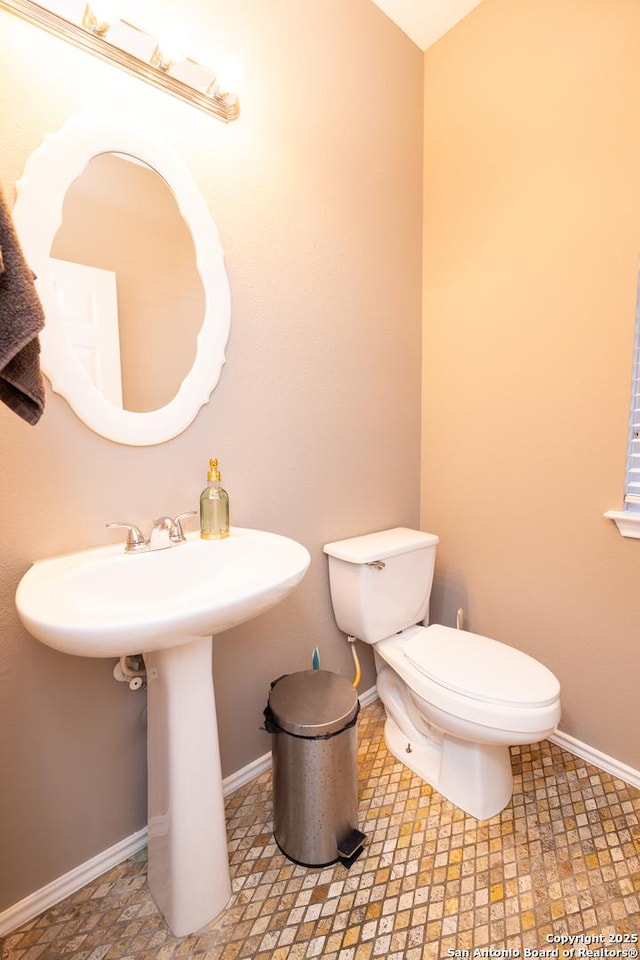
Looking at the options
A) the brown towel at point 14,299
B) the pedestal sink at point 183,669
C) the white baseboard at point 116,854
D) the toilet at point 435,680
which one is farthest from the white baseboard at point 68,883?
the brown towel at point 14,299

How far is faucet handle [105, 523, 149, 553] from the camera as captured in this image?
3.24ft

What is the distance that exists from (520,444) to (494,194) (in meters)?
0.88

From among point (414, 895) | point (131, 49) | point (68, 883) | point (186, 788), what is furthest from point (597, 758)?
point (131, 49)

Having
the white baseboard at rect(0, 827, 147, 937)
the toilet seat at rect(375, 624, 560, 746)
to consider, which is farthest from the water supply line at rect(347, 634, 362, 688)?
the white baseboard at rect(0, 827, 147, 937)

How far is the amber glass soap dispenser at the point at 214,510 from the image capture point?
1.12 m

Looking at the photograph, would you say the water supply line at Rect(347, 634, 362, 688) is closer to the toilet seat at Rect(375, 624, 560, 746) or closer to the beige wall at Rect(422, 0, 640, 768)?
the toilet seat at Rect(375, 624, 560, 746)

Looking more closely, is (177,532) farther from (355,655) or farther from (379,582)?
(355,655)

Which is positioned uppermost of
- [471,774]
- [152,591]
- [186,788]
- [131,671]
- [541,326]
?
[541,326]

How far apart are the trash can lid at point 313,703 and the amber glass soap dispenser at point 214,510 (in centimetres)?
47

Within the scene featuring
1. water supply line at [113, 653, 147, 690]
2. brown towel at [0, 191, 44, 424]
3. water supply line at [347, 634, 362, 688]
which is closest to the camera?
brown towel at [0, 191, 44, 424]

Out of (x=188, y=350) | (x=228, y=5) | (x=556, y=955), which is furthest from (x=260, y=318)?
(x=556, y=955)

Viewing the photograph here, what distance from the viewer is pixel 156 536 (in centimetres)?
101

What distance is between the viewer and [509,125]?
4.73ft

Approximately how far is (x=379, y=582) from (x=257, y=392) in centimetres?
73
